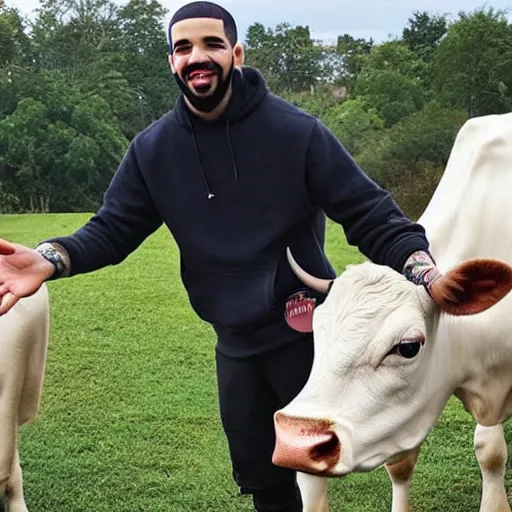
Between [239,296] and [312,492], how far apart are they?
0.72 metres

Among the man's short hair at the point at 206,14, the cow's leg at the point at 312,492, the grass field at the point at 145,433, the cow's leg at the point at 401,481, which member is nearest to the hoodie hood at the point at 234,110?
the man's short hair at the point at 206,14

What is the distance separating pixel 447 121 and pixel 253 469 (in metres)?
15.5

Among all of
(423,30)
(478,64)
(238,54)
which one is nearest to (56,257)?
(238,54)

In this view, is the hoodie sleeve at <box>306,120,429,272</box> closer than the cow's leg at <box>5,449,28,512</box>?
Yes

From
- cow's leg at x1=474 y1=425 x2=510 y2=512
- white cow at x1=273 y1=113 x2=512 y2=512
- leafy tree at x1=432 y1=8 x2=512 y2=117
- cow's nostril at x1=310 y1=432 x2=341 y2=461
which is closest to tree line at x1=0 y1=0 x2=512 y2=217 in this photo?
leafy tree at x1=432 y1=8 x2=512 y2=117

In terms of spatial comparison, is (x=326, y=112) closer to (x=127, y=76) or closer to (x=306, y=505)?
(x=127, y=76)

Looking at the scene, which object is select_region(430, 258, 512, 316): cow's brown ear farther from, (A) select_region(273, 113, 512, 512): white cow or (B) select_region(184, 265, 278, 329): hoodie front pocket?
(B) select_region(184, 265, 278, 329): hoodie front pocket

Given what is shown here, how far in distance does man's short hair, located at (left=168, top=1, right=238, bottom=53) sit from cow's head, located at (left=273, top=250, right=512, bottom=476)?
78 centimetres

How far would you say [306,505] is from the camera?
2768 mm

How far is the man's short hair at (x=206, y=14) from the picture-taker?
2367mm

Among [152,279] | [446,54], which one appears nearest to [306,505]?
[152,279]

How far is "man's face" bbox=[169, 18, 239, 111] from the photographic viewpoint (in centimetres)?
236

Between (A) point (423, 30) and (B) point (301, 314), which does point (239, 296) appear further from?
(A) point (423, 30)

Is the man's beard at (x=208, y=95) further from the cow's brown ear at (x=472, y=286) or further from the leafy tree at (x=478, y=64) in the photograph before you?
the leafy tree at (x=478, y=64)
